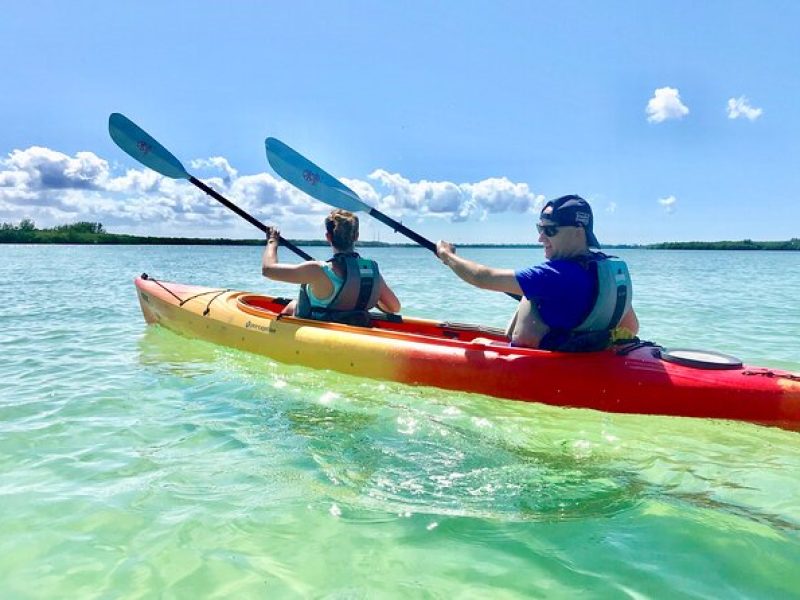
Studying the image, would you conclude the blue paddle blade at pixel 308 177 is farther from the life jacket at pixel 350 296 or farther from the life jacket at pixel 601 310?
the life jacket at pixel 601 310

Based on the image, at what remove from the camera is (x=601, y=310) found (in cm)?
400

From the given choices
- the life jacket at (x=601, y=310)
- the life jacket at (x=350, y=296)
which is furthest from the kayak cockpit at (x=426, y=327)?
the life jacket at (x=601, y=310)

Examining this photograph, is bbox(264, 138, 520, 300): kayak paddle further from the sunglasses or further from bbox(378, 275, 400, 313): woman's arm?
the sunglasses

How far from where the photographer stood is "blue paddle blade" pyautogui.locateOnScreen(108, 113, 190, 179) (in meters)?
7.96

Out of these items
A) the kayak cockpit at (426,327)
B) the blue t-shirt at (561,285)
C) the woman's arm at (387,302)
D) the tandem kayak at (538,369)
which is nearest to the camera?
the tandem kayak at (538,369)

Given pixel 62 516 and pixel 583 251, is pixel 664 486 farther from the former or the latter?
pixel 62 516

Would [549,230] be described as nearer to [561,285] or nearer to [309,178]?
[561,285]

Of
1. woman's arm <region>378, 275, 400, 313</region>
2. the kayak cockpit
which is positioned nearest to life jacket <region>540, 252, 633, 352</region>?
the kayak cockpit

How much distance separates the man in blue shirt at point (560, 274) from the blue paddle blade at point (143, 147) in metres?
5.47

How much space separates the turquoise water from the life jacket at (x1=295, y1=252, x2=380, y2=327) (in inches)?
24.2

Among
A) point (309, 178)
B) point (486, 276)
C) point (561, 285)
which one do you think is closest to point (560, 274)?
point (561, 285)

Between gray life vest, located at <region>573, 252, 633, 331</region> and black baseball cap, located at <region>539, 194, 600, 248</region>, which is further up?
black baseball cap, located at <region>539, 194, 600, 248</region>

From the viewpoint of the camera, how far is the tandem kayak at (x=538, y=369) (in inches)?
147

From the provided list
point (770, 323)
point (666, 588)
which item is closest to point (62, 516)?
point (666, 588)
